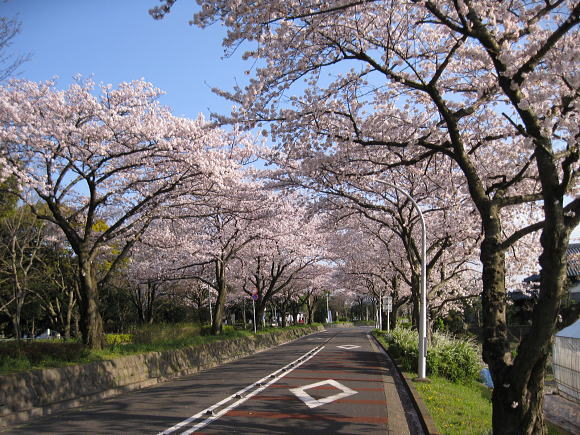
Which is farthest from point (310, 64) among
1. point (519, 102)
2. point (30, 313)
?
point (30, 313)

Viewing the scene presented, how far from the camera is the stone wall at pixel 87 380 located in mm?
9523

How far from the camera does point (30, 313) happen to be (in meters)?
37.9

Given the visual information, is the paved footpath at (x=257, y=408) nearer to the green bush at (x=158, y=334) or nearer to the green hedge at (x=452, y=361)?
the green hedge at (x=452, y=361)

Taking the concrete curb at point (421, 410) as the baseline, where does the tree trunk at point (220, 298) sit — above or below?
above

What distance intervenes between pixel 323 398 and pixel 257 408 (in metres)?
1.87

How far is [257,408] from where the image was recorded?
10000mm

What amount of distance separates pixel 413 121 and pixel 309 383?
287 inches

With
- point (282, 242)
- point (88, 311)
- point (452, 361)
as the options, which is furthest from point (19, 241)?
point (452, 361)

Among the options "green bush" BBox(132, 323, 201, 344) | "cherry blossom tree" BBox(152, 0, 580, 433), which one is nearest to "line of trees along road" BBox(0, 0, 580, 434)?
"cherry blossom tree" BBox(152, 0, 580, 433)

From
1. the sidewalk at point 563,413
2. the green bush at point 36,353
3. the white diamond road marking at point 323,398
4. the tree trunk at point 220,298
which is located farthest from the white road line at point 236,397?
the tree trunk at point 220,298

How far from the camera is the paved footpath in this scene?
8.46 m

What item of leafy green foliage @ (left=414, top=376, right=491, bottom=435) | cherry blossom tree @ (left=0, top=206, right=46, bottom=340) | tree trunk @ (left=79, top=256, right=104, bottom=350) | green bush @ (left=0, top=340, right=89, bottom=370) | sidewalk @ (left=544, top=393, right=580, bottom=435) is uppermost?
cherry blossom tree @ (left=0, top=206, right=46, bottom=340)

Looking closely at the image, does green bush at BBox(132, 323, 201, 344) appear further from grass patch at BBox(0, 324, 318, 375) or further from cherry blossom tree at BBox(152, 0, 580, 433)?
cherry blossom tree at BBox(152, 0, 580, 433)

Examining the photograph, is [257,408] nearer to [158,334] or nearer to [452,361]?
[452,361]
